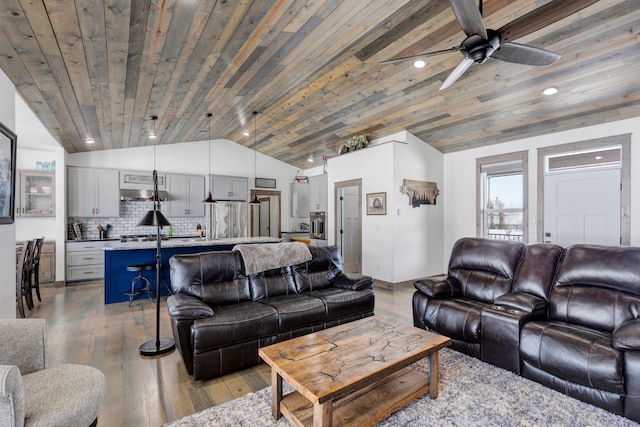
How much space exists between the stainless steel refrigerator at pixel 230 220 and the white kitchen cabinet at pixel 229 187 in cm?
18

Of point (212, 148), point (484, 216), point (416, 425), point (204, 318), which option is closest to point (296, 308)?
point (204, 318)

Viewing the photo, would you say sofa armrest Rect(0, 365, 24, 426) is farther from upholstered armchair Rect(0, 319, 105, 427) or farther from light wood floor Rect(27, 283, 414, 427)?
light wood floor Rect(27, 283, 414, 427)

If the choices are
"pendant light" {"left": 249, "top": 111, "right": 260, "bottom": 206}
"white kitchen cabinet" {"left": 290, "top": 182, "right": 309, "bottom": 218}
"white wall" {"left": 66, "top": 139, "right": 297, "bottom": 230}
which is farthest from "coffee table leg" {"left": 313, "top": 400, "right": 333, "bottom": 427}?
"white kitchen cabinet" {"left": 290, "top": 182, "right": 309, "bottom": 218}

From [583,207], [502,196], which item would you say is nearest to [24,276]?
[502,196]

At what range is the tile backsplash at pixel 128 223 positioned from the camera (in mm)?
6463

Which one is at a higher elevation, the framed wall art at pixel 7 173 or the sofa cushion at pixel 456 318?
the framed wall art at pixel 7 173

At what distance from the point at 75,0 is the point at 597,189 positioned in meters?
6.20

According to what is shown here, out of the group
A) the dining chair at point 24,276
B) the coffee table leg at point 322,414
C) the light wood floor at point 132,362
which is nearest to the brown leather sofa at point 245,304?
the light wood floor at point 132,362

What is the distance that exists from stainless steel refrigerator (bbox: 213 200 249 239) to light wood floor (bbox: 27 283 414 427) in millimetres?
2994

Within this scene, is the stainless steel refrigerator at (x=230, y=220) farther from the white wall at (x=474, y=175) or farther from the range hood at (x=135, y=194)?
the white wall at (x=474, y=175)

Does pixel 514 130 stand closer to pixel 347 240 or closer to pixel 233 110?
pixel 347 240

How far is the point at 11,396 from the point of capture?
1193 mm

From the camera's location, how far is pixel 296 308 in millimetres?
3037

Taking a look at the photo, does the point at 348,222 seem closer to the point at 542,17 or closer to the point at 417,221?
the point at 417,221
